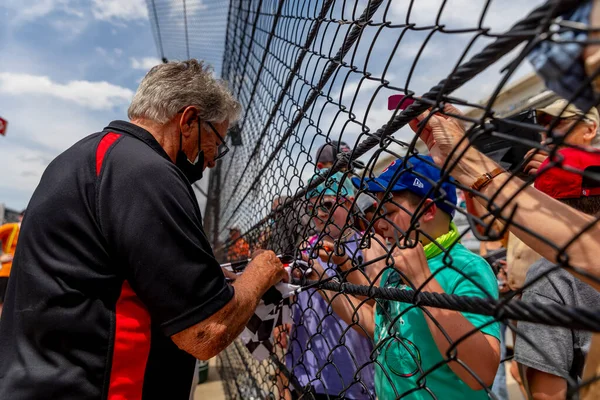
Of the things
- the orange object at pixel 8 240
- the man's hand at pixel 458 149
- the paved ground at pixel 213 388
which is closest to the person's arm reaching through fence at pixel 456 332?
the man's hand at pixel 458 149

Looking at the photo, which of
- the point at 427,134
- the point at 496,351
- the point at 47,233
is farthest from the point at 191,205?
the point at 496,351

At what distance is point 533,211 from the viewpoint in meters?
0.81

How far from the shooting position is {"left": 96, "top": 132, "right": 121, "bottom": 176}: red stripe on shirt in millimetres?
1243

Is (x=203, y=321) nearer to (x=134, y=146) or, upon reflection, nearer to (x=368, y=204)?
(x=134, y=146)

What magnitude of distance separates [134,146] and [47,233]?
0.36 metres

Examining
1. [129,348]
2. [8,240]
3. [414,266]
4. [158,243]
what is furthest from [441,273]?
[8,240]

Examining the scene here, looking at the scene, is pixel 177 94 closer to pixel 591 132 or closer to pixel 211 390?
pixel 591 132

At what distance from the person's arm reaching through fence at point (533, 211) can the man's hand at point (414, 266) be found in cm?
27

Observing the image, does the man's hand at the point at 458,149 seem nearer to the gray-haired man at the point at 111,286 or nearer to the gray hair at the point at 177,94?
the gray-haired man at the point at 111,286

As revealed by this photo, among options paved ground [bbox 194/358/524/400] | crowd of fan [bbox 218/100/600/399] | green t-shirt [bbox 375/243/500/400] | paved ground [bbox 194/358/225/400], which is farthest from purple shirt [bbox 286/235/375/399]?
paved ground [bbox 194/358/225/400]

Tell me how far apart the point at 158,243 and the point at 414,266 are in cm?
68

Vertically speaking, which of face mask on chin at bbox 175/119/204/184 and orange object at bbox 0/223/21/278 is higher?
face mask on chin at bbox 175/119/204/184

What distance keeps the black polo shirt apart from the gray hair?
0.91 ft

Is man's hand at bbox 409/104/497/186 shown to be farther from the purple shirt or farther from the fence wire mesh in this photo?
the purple shirt
